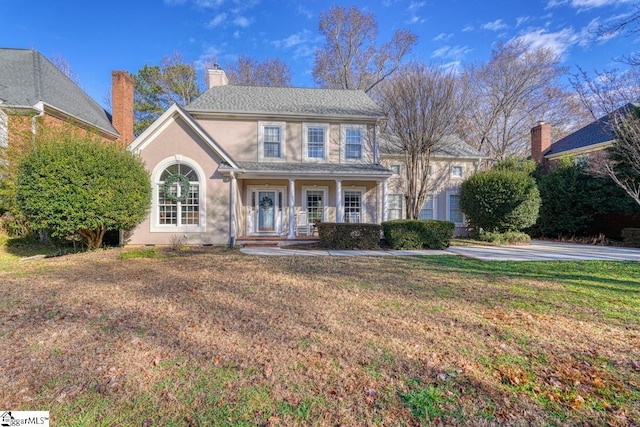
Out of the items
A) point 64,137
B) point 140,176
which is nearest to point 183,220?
point 140,176

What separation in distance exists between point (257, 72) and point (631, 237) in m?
30.0

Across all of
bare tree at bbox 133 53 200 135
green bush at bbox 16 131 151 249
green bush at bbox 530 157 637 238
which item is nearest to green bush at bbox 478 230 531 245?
green bush at bbox 530 157 637 238

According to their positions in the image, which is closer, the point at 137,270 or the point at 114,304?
the point at 114,304

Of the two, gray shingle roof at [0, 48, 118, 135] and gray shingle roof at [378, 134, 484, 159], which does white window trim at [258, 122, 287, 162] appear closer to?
gray shingle roof at [378, 134, 484, 159]

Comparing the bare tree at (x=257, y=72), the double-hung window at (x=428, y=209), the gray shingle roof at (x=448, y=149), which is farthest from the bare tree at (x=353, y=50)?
the double-hung window at (x=428, y=209)

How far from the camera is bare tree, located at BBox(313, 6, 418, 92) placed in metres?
26.9

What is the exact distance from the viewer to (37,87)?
1379 centimetres

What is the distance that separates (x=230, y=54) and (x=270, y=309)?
29.4 metres

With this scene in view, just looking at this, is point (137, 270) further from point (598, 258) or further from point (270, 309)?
point (598, 258)

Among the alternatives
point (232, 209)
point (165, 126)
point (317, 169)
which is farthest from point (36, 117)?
point (317, 169)

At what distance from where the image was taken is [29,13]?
1602 cm

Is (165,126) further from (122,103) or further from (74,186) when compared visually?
(122,103)

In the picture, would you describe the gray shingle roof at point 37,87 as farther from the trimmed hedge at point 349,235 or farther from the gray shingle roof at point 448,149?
the gray shingle roof at point 448,149

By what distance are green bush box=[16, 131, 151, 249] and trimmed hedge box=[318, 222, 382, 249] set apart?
6.64m
